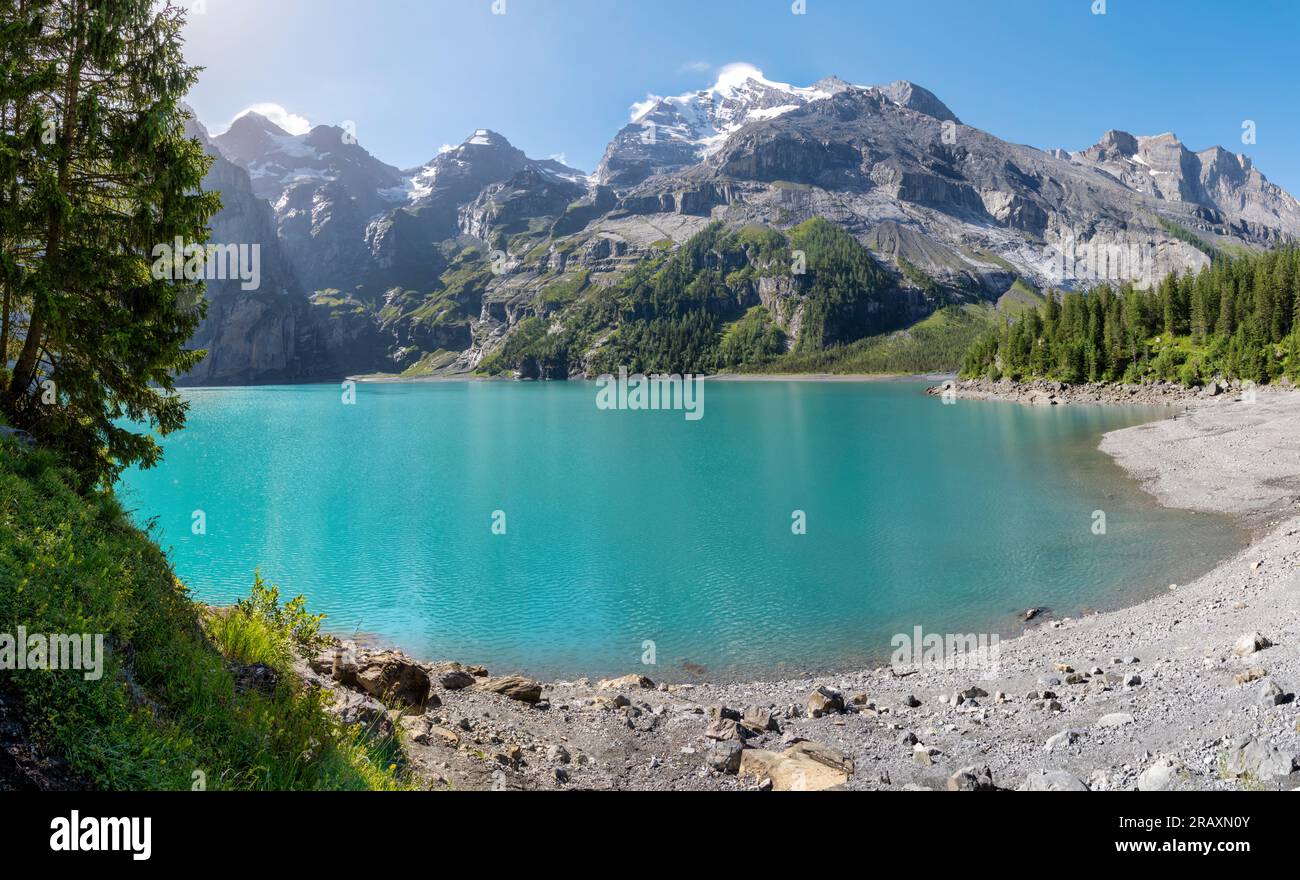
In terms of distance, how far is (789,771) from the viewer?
13.4 m

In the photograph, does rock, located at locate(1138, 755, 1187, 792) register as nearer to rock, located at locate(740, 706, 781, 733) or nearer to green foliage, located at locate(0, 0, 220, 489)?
rock, located at locate(740, 706, 781, 733)

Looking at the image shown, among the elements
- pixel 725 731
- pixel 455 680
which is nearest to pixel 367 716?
pixel 455 680

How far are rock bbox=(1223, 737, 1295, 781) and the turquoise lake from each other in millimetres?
12885

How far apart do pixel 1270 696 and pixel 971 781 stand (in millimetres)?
6820

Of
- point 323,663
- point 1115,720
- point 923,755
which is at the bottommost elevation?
point 923,755

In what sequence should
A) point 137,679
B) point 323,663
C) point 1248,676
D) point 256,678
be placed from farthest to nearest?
point 323,663 < point 1248,676 < point 256,678 < point 137,679

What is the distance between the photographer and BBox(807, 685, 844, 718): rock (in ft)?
57.9

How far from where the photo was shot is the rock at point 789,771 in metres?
12.9

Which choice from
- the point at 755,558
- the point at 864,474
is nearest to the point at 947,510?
the point at 864,474

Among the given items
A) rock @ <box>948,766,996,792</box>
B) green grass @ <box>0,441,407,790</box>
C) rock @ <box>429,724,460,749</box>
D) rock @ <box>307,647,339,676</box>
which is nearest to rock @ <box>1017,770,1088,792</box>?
rock @ <box>948,766,996,792</box>

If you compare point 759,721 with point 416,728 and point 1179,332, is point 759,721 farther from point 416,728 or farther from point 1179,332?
point 1179,332

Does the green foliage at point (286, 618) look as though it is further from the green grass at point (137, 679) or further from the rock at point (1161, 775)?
the rock at point (1161, 775)

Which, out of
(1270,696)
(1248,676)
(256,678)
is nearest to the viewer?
(256,678)

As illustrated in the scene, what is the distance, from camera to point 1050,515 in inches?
1681
